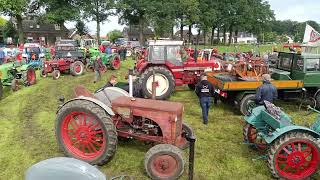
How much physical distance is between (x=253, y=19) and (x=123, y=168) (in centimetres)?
5721

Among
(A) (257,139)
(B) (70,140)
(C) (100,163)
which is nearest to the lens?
(C) (100,163)

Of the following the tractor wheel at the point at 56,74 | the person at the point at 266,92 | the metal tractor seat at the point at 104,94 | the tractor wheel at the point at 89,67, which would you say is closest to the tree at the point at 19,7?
the tractor wheel at the point at 89,67

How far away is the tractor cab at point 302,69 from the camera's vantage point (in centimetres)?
934

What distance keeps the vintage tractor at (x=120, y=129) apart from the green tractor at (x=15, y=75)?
25.5ft

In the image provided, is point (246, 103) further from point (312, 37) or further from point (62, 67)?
point (62, 67)

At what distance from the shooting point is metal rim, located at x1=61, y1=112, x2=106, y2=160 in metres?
5.67

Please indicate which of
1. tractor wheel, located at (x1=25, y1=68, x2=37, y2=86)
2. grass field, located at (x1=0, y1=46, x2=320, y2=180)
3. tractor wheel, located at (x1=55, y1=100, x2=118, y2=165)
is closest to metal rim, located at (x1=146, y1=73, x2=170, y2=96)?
grass field, located at (x1=0, y1=46, x2=320, y2=180)

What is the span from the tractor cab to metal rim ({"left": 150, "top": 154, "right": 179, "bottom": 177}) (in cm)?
544

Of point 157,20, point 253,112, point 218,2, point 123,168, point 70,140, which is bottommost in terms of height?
point 123,168

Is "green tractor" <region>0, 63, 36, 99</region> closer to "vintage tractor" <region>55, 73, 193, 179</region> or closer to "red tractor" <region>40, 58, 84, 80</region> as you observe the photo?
"red tractor" <region>40, 58, 84, 80</region>

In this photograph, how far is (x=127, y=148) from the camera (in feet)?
21.5

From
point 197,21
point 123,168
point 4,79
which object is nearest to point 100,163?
point 123,168

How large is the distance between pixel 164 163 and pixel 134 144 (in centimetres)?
149

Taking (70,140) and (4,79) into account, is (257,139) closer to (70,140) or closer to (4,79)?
(70,140)
